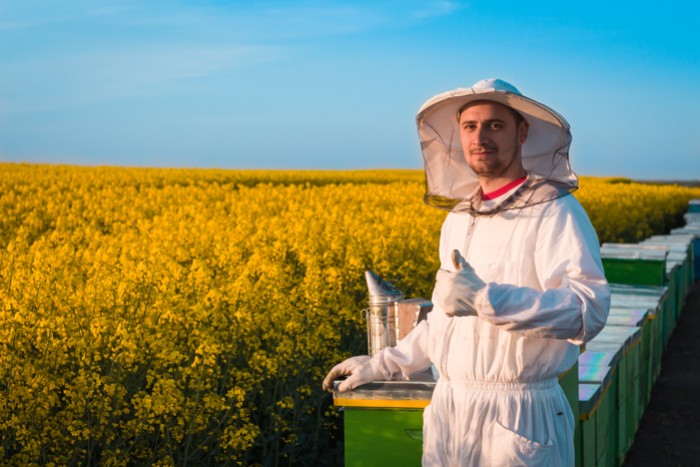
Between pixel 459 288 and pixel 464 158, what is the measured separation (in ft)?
2.56

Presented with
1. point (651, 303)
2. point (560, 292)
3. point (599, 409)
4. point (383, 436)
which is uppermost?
point (560, 292)

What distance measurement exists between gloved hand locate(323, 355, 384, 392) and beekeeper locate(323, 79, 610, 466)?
1.25 feet

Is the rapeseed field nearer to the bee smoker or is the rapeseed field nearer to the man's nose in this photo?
the bee smoker

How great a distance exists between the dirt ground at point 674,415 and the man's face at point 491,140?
5.08 meters

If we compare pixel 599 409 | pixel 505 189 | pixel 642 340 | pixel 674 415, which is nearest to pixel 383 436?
pixel 505 189

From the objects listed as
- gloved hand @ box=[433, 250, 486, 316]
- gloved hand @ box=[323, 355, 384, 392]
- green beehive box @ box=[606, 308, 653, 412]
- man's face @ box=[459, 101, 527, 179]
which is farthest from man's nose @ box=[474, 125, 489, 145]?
green beehive box @ box=[606, 308, 653, 412]

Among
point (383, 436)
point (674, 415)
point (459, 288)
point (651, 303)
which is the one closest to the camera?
point (459, 288)

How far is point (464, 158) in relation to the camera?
314 cm

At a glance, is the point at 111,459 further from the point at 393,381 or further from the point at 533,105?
the point at 533,105

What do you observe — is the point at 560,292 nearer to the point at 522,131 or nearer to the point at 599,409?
the point at 522,131

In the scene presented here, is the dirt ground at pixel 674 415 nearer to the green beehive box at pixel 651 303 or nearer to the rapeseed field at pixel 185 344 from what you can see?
the green beehive box at pixel 651 303

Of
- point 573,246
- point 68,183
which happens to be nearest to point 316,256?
point 573,246

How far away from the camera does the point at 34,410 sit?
4.36 metres

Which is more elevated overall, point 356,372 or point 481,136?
point 481,136
